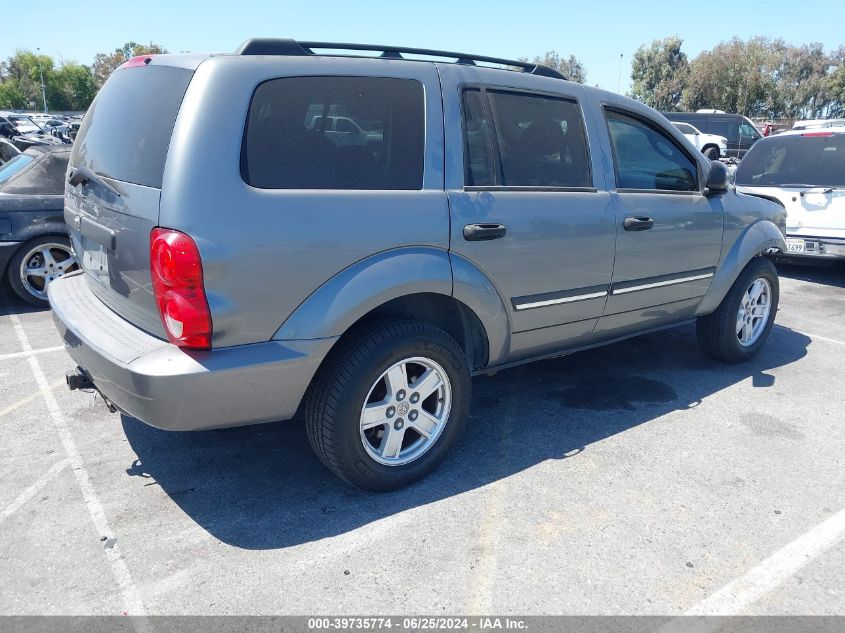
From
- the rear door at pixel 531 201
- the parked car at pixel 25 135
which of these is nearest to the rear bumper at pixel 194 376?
the rear door at pixel 531 201

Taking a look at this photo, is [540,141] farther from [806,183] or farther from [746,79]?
[746,79]

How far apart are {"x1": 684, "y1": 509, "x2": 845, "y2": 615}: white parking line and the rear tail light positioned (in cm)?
212

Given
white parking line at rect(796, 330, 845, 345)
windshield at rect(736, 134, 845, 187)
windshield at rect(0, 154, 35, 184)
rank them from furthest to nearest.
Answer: windshield at rect(736, 134, 845, 187) < windshield at rect(0, 154, 35, 184) < white parking line at rect(796, 330, 845, 345)

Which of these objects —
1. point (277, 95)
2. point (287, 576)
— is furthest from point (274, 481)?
point (277, 95)

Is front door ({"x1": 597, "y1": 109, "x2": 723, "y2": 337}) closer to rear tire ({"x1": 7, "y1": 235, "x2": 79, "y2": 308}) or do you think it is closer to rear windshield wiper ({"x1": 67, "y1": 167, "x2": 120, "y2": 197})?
rear windshield wiper ({"x1": 67, "y1": 167, "x2": 120, "y2": 197})

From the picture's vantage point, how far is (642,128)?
13.9 feet

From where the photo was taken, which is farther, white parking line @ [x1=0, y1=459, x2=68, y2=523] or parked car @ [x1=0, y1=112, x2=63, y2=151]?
parked car @ [x1=0, y1=112, x2=63, y2=151]

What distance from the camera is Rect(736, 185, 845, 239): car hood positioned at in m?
7.15

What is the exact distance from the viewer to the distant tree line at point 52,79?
100912mm

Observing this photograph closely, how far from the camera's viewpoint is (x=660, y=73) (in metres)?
59.9

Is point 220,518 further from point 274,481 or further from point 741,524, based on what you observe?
point 741,524

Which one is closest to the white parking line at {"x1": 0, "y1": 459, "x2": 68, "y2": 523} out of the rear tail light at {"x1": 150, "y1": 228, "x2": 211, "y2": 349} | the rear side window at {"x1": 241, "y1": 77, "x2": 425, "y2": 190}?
the rear tail light at {"x1": 150, "y1": 228, "x2": 211, "y2": 349}

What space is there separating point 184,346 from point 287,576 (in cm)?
99

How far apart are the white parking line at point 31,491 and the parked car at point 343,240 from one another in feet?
1.61
